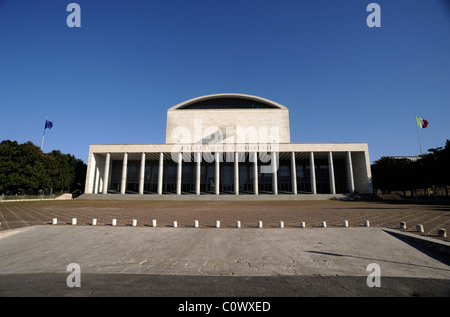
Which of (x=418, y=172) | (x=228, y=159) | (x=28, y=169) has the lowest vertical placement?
(x=418, y=172)

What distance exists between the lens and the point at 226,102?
62688mm

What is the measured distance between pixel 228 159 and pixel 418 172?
40174 mm

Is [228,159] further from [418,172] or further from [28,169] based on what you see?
[28,169]

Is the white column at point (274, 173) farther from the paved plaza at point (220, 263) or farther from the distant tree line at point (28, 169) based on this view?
the distant tree line at point (28, 169)

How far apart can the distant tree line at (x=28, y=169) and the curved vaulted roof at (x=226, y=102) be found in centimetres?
3303

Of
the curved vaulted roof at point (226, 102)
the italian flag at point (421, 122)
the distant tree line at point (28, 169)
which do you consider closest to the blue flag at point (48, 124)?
the distant tree line at point (28, 169)

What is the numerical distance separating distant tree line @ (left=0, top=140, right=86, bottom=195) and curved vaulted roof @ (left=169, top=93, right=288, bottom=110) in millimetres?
33026

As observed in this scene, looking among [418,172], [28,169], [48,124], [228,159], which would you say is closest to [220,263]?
[228,159]

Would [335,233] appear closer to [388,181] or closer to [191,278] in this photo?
[191,278]

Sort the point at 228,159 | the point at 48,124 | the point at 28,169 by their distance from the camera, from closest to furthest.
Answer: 1. the point at 28,169
2. the point at 48,124
3. the point at 228,159

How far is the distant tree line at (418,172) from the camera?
32.5 meters

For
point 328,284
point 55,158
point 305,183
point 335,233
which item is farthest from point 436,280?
point 55,158

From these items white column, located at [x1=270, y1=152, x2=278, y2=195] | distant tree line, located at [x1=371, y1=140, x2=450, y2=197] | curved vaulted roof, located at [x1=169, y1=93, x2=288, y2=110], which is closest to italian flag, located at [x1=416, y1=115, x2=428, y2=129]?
distant tree line, located at [x1=371, y1=140, x2=450, y2=197]
